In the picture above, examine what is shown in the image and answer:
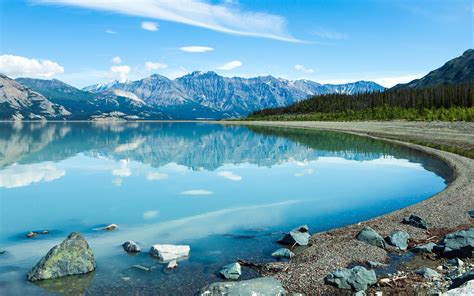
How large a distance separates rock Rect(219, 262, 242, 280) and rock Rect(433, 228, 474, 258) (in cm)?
738

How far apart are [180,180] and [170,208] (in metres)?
10.9

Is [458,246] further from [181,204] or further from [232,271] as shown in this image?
[181,204]

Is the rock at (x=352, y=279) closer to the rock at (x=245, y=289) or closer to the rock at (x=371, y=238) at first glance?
the rock at (x=245, y=289)

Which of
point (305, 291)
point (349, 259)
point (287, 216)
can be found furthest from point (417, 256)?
point (287, 216)

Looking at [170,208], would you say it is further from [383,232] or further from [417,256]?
[417,256]

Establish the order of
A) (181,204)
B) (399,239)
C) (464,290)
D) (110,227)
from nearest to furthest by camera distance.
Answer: (464,290), (399,239), (110,227), (181,204)

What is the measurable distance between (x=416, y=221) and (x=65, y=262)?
15056mm

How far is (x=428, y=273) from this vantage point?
40.6 feet

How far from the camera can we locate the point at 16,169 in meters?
39.4

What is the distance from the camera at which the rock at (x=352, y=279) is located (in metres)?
11.8

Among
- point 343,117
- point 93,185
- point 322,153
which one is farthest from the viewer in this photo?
point 343,117

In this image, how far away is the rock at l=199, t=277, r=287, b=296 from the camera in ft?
34.5

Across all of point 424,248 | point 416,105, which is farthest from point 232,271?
point 416,105

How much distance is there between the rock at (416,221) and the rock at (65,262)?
552 inches
